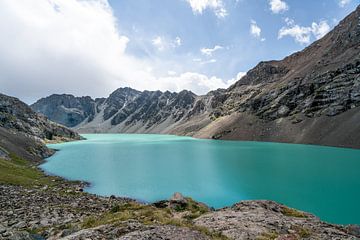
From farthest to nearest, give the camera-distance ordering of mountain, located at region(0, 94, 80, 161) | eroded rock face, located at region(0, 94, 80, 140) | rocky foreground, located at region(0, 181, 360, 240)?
eroded rock face, located at region(0, 94, 80, 140)
mountain, located at region(0, 94, 80, 161)
rocky foreground, located at region(0, 181, 360, 240)

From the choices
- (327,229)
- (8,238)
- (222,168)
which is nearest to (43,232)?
(8,238)

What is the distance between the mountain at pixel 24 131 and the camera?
79675 millimetres

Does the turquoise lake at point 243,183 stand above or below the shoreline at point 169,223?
below

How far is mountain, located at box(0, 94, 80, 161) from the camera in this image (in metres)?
79.7

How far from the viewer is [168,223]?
1349cm

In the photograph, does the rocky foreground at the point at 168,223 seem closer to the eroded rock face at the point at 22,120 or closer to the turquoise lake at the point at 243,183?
the turquoise lake at the point at 243,183

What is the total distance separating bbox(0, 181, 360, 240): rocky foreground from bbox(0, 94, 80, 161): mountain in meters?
58.5

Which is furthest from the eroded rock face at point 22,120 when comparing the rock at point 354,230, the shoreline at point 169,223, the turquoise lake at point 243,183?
the rock at point 354,230

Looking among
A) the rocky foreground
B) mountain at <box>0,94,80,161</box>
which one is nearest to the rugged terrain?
the rocky foreground

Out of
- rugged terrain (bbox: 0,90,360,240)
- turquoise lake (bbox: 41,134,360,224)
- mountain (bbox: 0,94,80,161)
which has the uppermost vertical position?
mountain (bbox: 0,94,80,161)

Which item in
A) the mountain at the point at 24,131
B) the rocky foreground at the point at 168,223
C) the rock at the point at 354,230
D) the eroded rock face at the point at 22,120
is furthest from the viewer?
the eroded rock face at the point at 22,120

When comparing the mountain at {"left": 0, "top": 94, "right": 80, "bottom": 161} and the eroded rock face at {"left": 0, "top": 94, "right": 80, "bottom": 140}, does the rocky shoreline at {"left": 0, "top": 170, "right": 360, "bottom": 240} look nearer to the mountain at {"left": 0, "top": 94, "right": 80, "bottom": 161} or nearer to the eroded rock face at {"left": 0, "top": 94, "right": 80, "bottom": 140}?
the mountain at {"left": 0, "top": 94, "right": 80, "bottom": 161}

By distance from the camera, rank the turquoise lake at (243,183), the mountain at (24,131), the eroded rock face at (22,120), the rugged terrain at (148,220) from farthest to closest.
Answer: the eroded rock face at (22,120) → the mountain at (24,131) → the turquoise lake at (243,183) → the rugged terrain at (148,220)

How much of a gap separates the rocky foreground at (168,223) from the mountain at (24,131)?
192 feet
